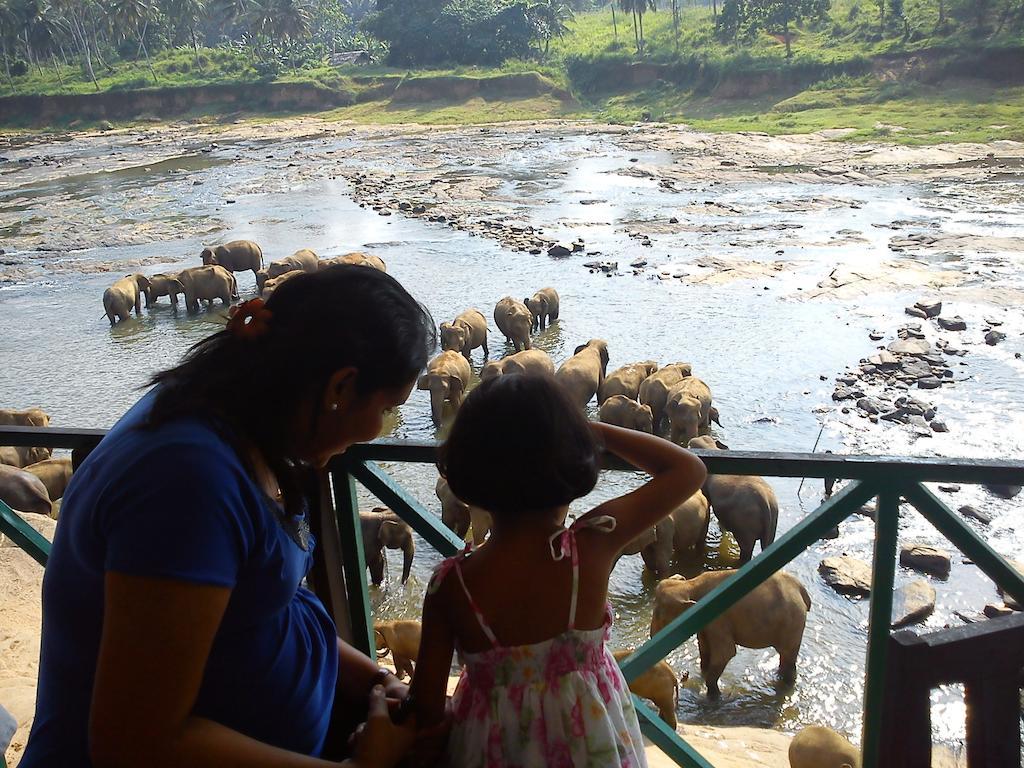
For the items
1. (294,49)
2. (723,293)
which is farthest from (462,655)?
(294,49)

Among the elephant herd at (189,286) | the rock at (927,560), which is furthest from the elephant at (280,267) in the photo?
the rock at (927,560)

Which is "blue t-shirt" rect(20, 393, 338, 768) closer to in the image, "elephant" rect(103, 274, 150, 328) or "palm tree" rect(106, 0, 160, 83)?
"elephant" rect(103, 274, 150, 328)

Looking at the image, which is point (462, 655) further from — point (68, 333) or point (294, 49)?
point (294, 49)

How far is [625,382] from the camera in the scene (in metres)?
11.2

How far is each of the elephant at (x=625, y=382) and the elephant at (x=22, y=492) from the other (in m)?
5.81

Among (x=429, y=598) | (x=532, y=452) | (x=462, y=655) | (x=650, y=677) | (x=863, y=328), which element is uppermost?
(x=532, y=452)

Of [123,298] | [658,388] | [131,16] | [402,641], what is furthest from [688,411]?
[131,16]

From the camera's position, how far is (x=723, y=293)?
631 inches

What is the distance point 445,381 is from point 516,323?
2.74m

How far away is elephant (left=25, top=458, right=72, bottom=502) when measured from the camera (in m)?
8.85

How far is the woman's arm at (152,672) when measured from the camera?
1345 mm

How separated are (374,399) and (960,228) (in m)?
19.4

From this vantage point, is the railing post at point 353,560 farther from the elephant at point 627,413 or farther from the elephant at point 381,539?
the elephant at point 627,413

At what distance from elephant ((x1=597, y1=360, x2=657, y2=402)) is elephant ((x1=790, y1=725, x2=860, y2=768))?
6.77 meters
